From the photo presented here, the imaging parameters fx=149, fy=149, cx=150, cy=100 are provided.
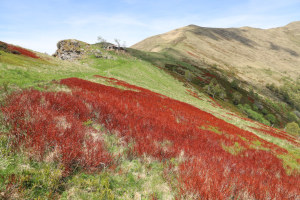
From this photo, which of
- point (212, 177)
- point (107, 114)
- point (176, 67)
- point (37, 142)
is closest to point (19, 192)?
point (37, 142)

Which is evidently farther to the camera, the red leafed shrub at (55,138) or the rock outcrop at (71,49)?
the rock outcrop at (71,49)

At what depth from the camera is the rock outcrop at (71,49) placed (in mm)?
53031

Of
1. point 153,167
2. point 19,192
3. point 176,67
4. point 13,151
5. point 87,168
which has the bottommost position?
point 153,167

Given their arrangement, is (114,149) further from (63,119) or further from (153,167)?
(63,119)

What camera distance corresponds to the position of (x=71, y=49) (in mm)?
54938

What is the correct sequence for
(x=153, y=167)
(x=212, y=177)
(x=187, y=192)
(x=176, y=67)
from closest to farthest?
(x=187, y=192) < (x=212, y=177) < (x=153, y=167) < (x=176, y=67)

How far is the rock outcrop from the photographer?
53.0 m

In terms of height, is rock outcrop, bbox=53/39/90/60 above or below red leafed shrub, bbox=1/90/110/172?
above

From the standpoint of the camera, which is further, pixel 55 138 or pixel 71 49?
pixel 71 49

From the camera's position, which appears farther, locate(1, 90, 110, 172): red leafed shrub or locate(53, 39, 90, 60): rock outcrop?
locate(53, 39, 90, 60): rock outcrop

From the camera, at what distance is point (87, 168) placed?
10.2 ft

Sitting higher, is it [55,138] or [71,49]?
[71,49]

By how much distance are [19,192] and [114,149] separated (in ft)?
7.45

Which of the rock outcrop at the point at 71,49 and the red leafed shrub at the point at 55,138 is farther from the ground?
the rock outcrop at the point at 71,49
